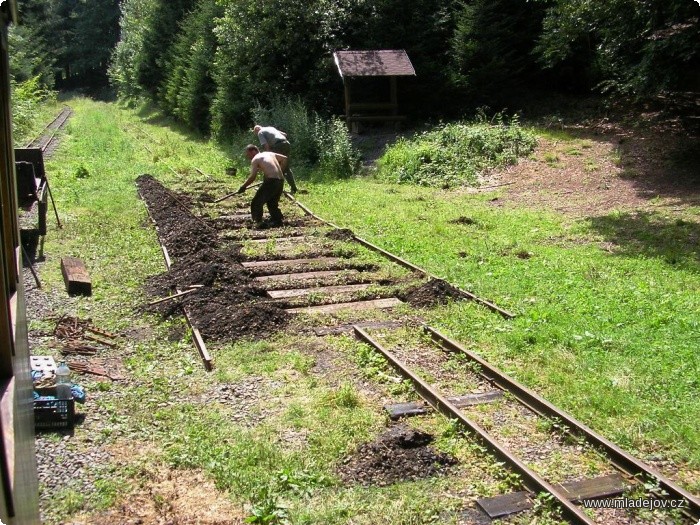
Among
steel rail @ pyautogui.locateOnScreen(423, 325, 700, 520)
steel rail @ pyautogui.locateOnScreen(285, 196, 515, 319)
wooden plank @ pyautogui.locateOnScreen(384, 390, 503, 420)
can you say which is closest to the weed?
wooden plank @ pyautogui.locateOnScreen(384, 390, 503, 420)

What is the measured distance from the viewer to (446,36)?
3047 centimetres

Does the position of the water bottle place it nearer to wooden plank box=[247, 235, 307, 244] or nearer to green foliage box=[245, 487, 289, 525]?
green foliage box=[245, 487, 289, 525]

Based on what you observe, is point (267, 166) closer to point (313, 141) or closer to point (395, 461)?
point (395, 461)

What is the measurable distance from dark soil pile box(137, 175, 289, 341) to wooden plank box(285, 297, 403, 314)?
338 millimetres

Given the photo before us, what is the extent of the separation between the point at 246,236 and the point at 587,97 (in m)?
19.1

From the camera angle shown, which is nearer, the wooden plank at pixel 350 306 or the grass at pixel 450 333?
the grass at pixel 450 333

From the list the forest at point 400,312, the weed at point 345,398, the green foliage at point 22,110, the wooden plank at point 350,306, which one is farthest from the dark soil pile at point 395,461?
the green foliage at point 22,110

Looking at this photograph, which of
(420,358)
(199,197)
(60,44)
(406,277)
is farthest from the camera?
(60,44)

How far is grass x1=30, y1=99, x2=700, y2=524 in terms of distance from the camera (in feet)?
18.7

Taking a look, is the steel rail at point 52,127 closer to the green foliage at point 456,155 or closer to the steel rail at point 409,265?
the green foliage at point 456,155

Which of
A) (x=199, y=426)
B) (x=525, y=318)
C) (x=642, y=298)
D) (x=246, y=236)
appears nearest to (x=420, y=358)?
(x=525, y=318)

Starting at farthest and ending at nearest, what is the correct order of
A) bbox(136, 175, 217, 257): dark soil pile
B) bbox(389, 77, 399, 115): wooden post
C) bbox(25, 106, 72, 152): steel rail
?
1. bbox(25, 106, 72, 152): steel rail
2. bbox(389, 77, 399, 115): wooden post
3. bbox(136, 175, 217, 257): dark soil pile

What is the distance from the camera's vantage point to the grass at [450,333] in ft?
18.7

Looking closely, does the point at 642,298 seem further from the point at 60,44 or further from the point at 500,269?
the point at 60,44
